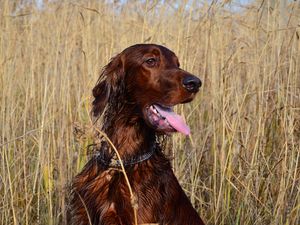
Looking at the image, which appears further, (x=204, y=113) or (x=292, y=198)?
(x=204, y=113)

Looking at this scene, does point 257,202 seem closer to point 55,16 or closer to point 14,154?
point 14,154

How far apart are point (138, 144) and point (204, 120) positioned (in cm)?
147

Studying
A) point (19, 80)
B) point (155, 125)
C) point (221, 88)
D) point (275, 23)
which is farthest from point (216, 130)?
point (19, 80)

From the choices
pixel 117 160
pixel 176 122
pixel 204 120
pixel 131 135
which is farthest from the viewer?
pixel 204 120

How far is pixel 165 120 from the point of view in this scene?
2844 mm

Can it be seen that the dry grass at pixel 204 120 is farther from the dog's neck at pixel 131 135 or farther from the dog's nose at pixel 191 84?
the dog's nose at pixel 191 84

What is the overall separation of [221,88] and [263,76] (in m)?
0.29

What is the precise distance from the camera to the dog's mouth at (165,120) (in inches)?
109

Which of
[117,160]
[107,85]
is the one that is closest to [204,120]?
[107,85]

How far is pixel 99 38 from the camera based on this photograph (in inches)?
181

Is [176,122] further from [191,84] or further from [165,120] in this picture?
[191,84]

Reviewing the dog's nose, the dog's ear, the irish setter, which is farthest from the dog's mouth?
the dog's ear

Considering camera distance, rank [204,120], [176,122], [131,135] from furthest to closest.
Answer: [204,120]
[131,135]
[176,122]

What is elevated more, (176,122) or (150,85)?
(150,85)
